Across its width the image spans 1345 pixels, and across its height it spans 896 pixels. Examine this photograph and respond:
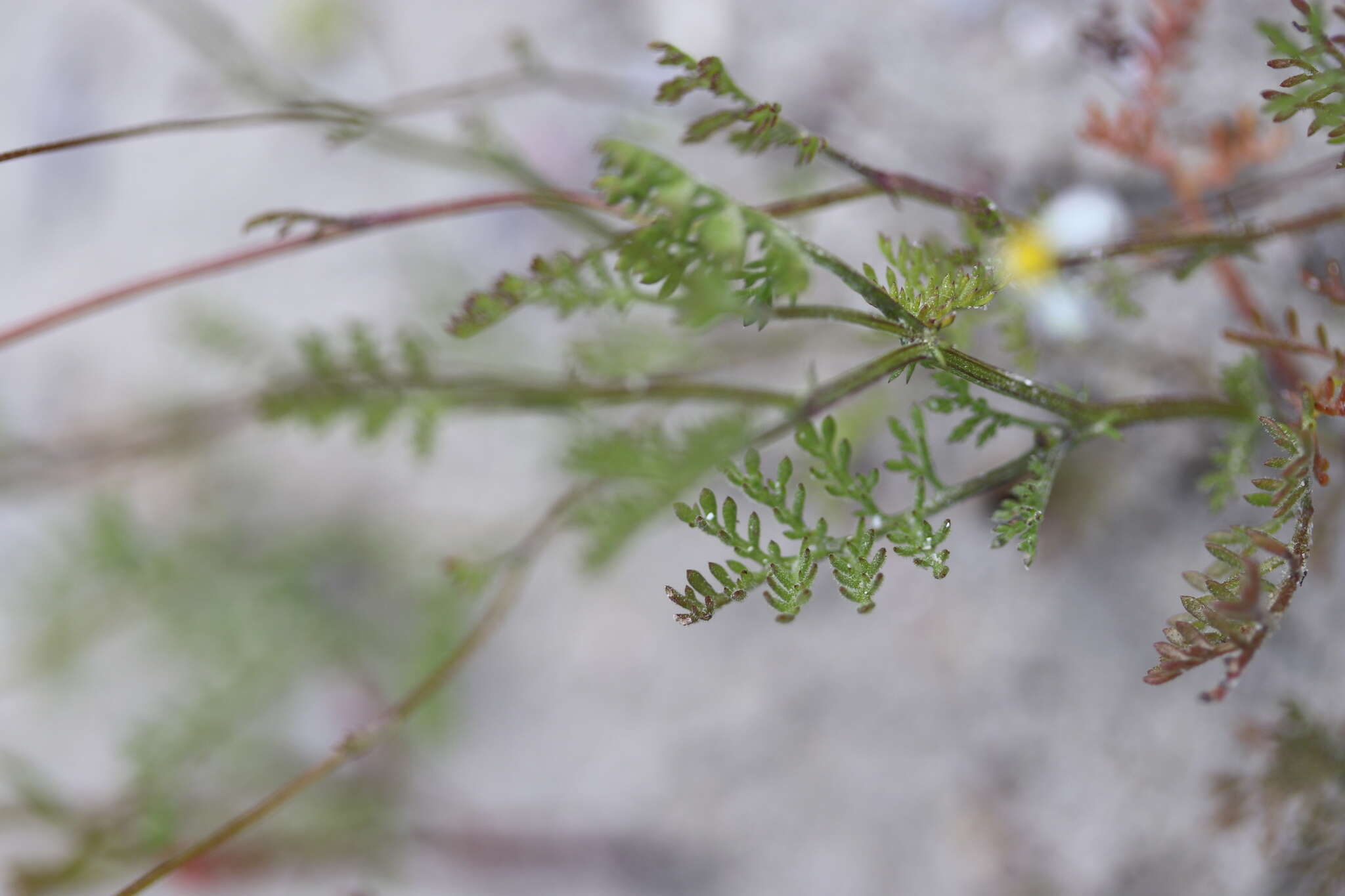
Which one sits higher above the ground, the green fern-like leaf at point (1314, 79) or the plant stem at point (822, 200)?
the plant stem at point (822, 200)

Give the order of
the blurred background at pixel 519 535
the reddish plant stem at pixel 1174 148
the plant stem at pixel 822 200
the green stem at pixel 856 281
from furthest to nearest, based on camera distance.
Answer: the blurred background at pixel 519 535 → the reddish plant stem at pixel 1174 148 → the plant stem at pixel 822 200 → the green stem at pixel 856 281

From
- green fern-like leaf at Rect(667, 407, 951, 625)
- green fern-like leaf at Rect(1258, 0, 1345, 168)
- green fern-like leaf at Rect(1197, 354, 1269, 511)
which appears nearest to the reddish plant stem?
green fern-like leaf at Rect(1197, 354, 1269, 511)

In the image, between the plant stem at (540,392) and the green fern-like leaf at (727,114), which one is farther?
the plant stem at (540,392)

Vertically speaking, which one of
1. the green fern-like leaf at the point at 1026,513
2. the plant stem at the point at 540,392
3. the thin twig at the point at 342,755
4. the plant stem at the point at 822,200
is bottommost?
the green fern-like leaf at the point at 1026,513

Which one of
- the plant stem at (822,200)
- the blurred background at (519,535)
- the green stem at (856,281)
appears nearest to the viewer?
the green stem at (856,281)

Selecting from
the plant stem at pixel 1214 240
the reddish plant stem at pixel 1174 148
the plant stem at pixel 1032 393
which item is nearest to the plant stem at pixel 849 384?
the plant stem at pixel 1032 393

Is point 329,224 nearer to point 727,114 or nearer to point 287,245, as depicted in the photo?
point 287,245

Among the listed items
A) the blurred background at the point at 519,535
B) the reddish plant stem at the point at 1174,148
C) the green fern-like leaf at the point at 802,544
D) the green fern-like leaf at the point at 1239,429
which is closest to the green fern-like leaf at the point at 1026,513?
the green fern-like leaf at the point at 802,544

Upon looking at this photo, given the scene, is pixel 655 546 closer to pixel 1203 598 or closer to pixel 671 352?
pixel 671 352

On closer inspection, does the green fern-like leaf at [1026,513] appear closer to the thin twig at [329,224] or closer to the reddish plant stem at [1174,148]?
the thin twig at [329,224]

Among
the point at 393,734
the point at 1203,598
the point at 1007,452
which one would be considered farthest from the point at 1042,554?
the point at 393,734
